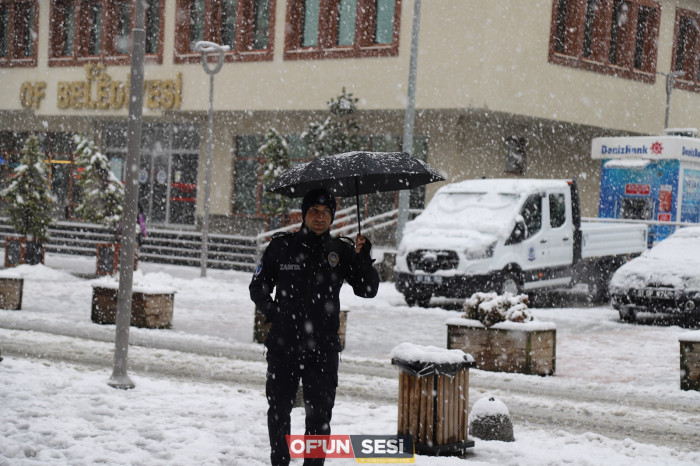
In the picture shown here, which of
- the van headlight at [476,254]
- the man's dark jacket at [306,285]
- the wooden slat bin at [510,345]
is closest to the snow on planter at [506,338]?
the wooden slat bin at [510,345]

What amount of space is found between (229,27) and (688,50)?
590 inches

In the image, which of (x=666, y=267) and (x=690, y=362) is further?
(x=666, y=267)

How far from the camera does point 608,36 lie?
31422 mm

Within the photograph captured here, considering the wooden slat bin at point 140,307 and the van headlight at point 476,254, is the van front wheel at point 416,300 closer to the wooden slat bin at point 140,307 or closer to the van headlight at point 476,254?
the van headlight at point 476,254

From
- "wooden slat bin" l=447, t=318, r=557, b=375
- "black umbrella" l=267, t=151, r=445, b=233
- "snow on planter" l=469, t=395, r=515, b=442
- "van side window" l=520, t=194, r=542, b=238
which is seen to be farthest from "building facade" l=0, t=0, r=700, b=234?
"black umbrella" l=267, t=151, r=445, b=233

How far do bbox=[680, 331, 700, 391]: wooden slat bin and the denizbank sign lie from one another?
16.6m

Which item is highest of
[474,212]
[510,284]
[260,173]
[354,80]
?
[354,80]

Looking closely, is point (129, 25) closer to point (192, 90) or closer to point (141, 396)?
point (192, 90)

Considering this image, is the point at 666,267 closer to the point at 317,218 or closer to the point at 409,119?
the point at 409,119

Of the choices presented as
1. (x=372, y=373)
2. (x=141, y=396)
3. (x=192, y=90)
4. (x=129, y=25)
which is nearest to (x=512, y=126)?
(x=192, y=90)

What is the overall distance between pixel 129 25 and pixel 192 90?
4581 mm

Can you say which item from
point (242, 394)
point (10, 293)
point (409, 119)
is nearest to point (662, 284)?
point (409, 119)

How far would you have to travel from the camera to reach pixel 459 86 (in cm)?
2798

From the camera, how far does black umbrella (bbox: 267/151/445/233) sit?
6.70 meters
